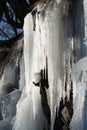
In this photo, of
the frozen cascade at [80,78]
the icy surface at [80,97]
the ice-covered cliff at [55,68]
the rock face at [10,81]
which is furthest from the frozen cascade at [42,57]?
the rock face at [10,81]

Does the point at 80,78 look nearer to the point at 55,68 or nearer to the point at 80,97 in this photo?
the point at 80,97

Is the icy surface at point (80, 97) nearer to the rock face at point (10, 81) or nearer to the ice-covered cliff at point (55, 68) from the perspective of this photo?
the ice-covered cliff at point (55, 68)

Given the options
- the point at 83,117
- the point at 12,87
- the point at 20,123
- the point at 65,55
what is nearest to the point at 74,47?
the point at 65,55

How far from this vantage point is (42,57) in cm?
453

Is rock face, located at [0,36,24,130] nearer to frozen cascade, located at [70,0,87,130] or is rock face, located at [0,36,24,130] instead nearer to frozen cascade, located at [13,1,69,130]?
frozen cascade, located at [13,1,69,130]

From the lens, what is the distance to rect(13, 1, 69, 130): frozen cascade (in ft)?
13.9

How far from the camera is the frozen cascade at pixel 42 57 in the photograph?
4234 millimetres

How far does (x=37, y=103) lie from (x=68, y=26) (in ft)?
2.81

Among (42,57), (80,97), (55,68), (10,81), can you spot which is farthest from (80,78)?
(10,81)

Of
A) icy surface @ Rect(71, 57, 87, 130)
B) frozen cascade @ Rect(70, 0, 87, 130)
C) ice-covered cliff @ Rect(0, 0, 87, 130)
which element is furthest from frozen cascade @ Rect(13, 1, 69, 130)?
icy surface @ Rect(71, 57, 87, 130)

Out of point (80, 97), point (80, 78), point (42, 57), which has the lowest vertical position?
point (80, 97)

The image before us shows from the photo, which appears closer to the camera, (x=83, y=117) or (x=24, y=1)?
(x=83, y=117)

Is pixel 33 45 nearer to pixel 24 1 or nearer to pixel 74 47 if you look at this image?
pixel 74 47

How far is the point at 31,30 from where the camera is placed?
486cm
